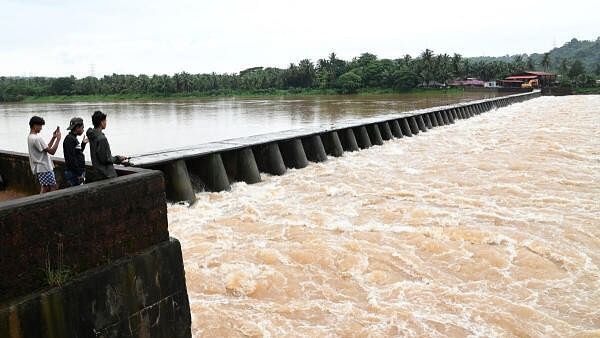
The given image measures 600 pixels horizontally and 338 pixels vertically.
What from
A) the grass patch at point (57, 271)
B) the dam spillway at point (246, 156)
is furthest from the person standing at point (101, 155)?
the dam spillway at point (246, 156)

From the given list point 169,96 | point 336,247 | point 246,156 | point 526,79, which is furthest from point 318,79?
point 336,247

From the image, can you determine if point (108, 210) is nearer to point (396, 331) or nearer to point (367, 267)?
point (396, 331)

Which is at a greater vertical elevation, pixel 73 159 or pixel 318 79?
pixel 318 79

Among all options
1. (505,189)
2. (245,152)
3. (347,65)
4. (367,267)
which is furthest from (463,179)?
(347,65)

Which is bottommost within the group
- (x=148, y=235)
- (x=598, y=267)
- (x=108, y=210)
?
(x=598, y=267)

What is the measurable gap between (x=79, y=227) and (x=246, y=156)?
995cm

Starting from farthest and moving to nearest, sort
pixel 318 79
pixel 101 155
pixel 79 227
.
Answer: pixel 318 79 → pixel 101 155 → pixel 79 227

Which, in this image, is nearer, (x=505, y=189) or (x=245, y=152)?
(x=505, y=189)

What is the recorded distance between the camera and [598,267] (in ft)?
24.0

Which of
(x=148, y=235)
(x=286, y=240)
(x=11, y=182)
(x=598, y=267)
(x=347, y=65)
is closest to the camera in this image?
(x=148, y=235)

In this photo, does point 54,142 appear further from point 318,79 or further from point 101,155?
point 318,79

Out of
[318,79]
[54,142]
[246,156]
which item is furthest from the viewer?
[318,79]

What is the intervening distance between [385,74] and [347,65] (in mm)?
20737

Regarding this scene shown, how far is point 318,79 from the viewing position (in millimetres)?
107625
